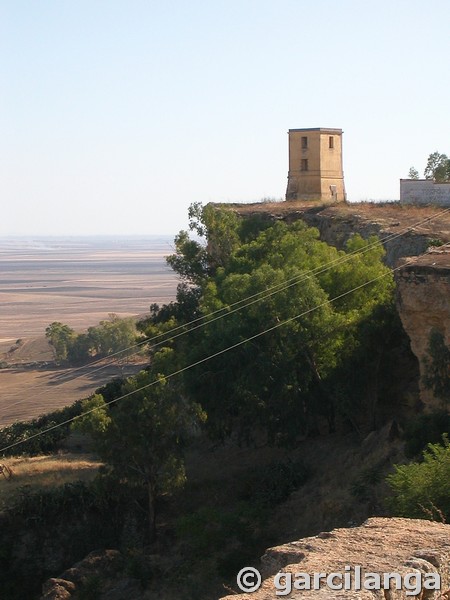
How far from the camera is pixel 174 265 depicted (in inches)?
1319

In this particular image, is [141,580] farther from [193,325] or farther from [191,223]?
[191,223]

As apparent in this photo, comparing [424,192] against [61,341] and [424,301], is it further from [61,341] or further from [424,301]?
[61,341]

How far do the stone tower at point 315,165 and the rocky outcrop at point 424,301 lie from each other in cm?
2034

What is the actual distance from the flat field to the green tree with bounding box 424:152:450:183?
13572mm

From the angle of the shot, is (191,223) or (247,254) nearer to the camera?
(247,254)

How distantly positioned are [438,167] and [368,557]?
1517 inches

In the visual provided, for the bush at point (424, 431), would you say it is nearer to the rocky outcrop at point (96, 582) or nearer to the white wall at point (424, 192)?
the rocky outcrop at point (96, 582)

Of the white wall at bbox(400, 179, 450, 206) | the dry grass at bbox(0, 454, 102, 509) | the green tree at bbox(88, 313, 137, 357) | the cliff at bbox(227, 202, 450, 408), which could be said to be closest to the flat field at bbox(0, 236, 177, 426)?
the green tree at bbox(88, 313, 137, 357)

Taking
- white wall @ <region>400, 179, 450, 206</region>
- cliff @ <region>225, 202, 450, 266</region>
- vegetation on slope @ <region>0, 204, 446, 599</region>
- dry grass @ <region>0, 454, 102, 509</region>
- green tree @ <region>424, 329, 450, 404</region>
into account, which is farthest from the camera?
white wall @ <region>400, 179, 450, 206</region>

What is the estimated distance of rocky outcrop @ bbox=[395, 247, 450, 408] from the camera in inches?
765

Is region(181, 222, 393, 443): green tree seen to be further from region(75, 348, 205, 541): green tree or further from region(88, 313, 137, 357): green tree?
region(88, 313, 137, 357): green tree

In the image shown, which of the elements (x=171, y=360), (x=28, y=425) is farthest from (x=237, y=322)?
(x=28, y=425)

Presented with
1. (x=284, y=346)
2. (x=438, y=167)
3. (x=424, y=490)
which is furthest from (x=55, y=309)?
(x=424, y=490)

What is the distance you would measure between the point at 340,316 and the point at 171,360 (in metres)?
4.31
